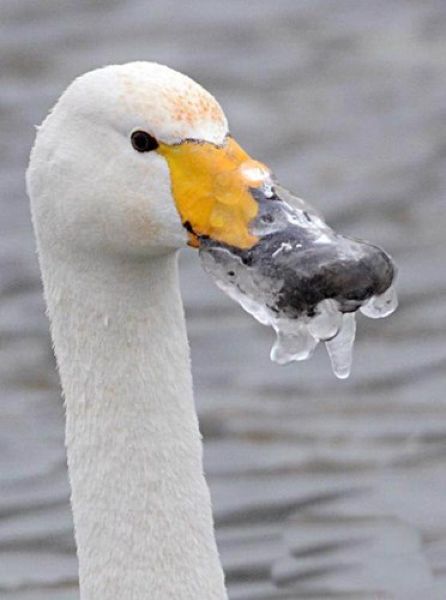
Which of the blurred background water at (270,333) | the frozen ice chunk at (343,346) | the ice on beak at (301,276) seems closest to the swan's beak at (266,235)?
the ice on beak at (301,276)

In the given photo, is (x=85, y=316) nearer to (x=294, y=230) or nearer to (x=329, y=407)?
(x=294, y=230)

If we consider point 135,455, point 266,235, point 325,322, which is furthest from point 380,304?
point 135,455

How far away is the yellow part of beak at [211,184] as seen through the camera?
536 cm

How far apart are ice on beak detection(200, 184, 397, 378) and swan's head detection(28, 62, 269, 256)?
0.06 metres

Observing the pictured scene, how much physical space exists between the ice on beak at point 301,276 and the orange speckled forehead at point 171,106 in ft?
0.60

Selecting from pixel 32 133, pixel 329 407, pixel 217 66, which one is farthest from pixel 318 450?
pixel 217 66

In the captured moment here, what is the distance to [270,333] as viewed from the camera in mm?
11008

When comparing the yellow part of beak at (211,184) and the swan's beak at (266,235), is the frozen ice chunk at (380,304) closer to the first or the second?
the swan's beak at (266,235)

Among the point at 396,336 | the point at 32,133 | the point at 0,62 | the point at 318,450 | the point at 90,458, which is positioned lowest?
the point at 90,458

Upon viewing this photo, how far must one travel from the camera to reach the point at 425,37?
559 inches

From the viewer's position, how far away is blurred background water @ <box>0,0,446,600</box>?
895cm

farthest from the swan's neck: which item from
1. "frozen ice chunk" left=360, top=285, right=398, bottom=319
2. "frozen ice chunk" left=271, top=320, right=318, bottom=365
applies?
"frozen ice chunk" left=360, top=285, right=398, bottom=319

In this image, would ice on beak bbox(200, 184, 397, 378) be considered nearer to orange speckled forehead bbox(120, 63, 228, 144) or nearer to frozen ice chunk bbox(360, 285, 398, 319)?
frozen ice chunk bbox(360, 285, 398, 319)

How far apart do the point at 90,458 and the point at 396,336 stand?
5168 millimetres
